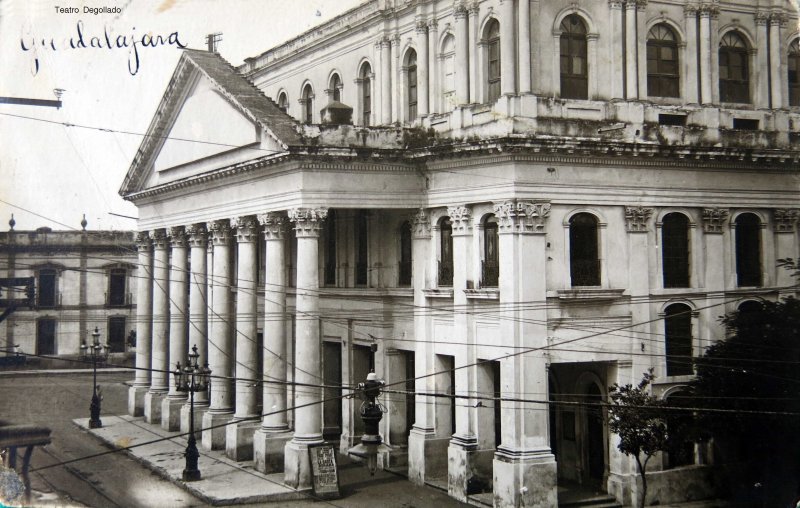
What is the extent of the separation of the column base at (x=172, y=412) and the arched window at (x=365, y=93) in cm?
1278

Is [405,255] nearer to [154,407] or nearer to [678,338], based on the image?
[678,338]

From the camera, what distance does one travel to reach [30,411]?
40938mm

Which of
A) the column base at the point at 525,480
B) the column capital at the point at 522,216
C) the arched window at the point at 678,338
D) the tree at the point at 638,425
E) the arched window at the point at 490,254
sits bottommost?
the column base at the point at 525,480

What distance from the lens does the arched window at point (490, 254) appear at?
26906 millimetres

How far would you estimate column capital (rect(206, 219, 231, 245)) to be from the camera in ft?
110

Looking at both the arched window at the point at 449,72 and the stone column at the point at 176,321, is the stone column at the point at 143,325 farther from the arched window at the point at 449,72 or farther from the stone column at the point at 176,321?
the arched window at the point at 449,72

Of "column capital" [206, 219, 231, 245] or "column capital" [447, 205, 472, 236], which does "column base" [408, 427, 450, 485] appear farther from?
"column capital" [206, 219, 231, 245]

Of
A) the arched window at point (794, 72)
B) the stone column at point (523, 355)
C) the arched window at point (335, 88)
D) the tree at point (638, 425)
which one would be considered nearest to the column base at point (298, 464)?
the stone column at point (523, 355)

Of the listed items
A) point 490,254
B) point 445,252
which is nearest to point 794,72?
point 490,254

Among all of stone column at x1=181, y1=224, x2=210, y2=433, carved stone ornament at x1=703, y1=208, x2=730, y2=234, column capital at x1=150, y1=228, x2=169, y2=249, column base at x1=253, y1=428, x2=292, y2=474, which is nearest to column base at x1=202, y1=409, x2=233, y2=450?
stone column at x1=181, y1=224, x2=210, y2=433

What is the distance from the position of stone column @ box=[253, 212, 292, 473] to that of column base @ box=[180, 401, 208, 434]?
586 cm

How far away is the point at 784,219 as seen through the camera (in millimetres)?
28203

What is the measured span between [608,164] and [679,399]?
21.5 feet

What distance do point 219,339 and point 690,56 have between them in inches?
690
